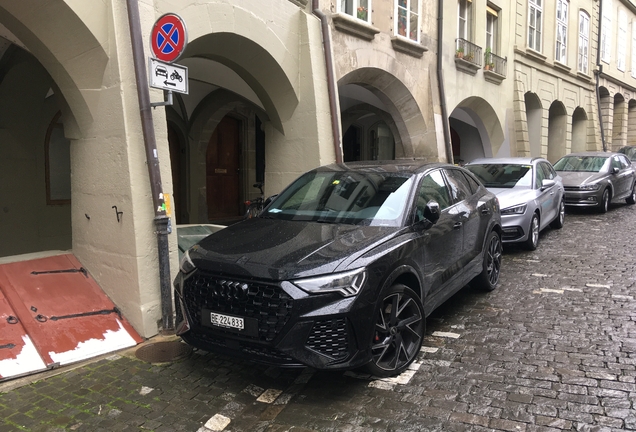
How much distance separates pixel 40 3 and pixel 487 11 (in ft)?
45.0

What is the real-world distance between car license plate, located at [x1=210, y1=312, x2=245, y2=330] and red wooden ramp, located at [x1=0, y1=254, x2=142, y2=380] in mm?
1624

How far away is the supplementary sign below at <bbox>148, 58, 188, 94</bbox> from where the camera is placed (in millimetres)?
4855

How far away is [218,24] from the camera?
657cm

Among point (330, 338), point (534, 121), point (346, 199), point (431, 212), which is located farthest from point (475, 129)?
point (330, 338)

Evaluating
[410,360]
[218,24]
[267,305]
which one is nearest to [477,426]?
[410,360]

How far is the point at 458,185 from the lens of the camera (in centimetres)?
582

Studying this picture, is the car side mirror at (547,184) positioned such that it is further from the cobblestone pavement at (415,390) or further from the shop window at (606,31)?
the shop window at (606,31)

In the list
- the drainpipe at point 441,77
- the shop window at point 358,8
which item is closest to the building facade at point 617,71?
the drainpipe at point 441,77

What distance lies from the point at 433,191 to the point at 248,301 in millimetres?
2382

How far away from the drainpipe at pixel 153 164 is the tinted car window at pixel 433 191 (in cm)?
260

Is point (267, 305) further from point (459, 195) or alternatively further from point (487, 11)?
point (487, 11)

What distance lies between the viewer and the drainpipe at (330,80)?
8.63m

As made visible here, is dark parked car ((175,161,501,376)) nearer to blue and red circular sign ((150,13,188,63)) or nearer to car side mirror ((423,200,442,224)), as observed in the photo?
car side mirror ((423,200,442,224))

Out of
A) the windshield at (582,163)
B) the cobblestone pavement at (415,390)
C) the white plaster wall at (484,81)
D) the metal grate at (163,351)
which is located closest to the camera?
the cobblestone pavement at (415,390)
